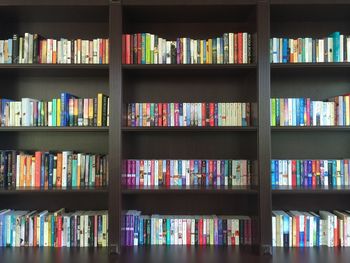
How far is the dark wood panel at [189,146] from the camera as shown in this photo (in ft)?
7.88

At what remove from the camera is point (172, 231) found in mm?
2168

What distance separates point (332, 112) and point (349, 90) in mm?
362

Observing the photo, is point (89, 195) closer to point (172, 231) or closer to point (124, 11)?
point (172, 231)

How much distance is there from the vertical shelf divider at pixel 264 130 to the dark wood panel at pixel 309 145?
43cm

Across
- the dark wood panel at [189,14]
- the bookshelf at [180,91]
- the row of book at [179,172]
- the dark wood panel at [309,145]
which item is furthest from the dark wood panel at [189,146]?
the dark wood panel at [189,14]

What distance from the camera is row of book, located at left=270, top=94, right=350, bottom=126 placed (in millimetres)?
2156

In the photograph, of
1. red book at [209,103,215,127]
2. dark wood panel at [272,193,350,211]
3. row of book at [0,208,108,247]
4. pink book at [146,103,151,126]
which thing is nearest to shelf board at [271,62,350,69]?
red book at [209,103,215,127]

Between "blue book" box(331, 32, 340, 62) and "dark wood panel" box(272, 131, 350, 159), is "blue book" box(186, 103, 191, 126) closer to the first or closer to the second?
"dark wood panel" box(272, 131, 350, 159)

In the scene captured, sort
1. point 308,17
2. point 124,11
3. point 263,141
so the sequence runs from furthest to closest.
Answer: point 308,17 → point 124,11 → point 263,141

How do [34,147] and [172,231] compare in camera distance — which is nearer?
[172,231]

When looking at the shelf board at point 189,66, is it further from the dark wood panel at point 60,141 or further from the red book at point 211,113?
the dark wood panel at point 60,141

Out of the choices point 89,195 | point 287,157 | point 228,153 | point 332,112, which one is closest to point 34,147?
point 89,195

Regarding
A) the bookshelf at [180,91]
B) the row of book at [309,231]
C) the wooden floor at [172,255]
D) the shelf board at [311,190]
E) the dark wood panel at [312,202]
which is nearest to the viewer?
the wooden floor at [172,255]

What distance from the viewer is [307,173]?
85.9 inches
